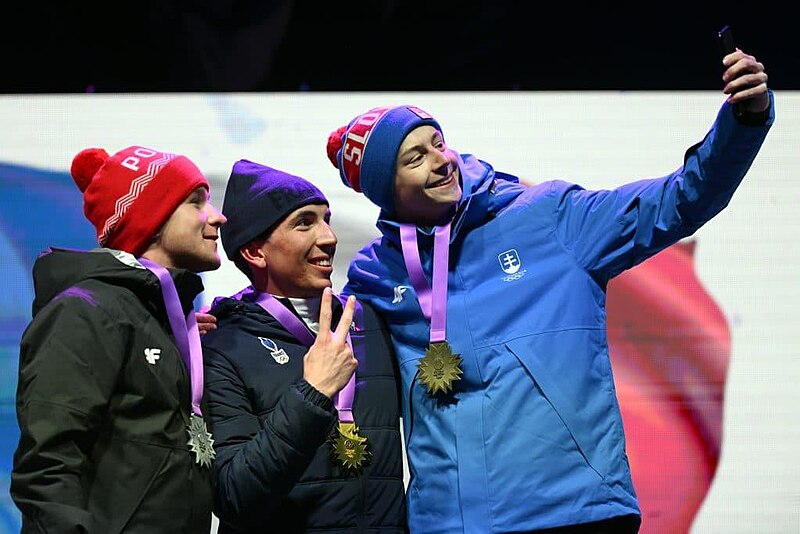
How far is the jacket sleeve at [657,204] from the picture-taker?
187 cm

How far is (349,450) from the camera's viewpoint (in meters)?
2.06

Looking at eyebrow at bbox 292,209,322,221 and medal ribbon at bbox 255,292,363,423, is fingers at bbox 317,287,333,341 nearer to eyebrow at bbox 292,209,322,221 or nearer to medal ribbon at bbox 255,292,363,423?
medal ribbon at bbox 255,292,363,423

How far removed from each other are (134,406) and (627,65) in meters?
1.93

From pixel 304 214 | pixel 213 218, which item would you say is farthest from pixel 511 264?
pixel 213 218

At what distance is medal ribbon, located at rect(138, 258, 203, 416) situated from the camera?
6.35ft

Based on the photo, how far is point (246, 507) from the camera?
193cm

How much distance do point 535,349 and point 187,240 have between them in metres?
0.70

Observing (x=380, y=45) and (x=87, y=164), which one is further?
(x=380, y=45)

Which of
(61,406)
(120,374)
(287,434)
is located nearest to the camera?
(61,406)

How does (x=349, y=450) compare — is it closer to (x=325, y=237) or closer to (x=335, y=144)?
(x=325, y=237)

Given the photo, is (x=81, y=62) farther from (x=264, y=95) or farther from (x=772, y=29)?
(x=772, y=29)

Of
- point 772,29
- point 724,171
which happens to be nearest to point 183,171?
point 724,171

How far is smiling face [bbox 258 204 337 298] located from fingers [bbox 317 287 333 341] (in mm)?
137

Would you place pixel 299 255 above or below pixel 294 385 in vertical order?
above
